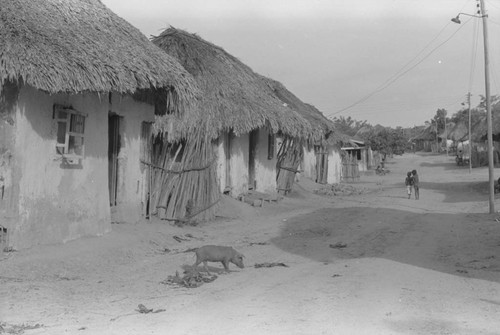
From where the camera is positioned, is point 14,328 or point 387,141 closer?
point 14,328

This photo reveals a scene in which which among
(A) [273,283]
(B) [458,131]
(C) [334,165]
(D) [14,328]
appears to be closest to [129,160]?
(A) [273,283]

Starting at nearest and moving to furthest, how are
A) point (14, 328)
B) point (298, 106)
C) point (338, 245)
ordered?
point (14, 328) → point (338, 245) → point (298, 106)

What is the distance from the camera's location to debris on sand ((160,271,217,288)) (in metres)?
6.36

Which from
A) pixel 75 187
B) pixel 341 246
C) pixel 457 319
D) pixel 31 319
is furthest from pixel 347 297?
pixel 75 187

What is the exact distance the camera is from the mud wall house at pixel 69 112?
711 cm

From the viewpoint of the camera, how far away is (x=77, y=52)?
7.86 m

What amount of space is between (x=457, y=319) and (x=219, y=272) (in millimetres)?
3426

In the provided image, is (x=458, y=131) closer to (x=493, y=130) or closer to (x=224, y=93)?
(x=493, y=130)

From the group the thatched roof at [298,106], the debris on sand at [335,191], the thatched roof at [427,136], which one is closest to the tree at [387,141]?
the thatched roof at [298,106]

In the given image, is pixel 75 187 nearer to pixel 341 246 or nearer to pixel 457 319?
pixel 341 246

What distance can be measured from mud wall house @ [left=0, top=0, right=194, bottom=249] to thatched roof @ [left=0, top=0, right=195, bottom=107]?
0.02m

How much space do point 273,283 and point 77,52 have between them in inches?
179

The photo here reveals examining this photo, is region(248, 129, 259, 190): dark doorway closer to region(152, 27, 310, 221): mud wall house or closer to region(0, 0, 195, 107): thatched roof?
region(152, 27, 310, 221): mud wall house

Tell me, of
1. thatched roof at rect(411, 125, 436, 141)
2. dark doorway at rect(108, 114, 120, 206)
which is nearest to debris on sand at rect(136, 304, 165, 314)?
dark doorway at rect(108, 114, 120, 206)
